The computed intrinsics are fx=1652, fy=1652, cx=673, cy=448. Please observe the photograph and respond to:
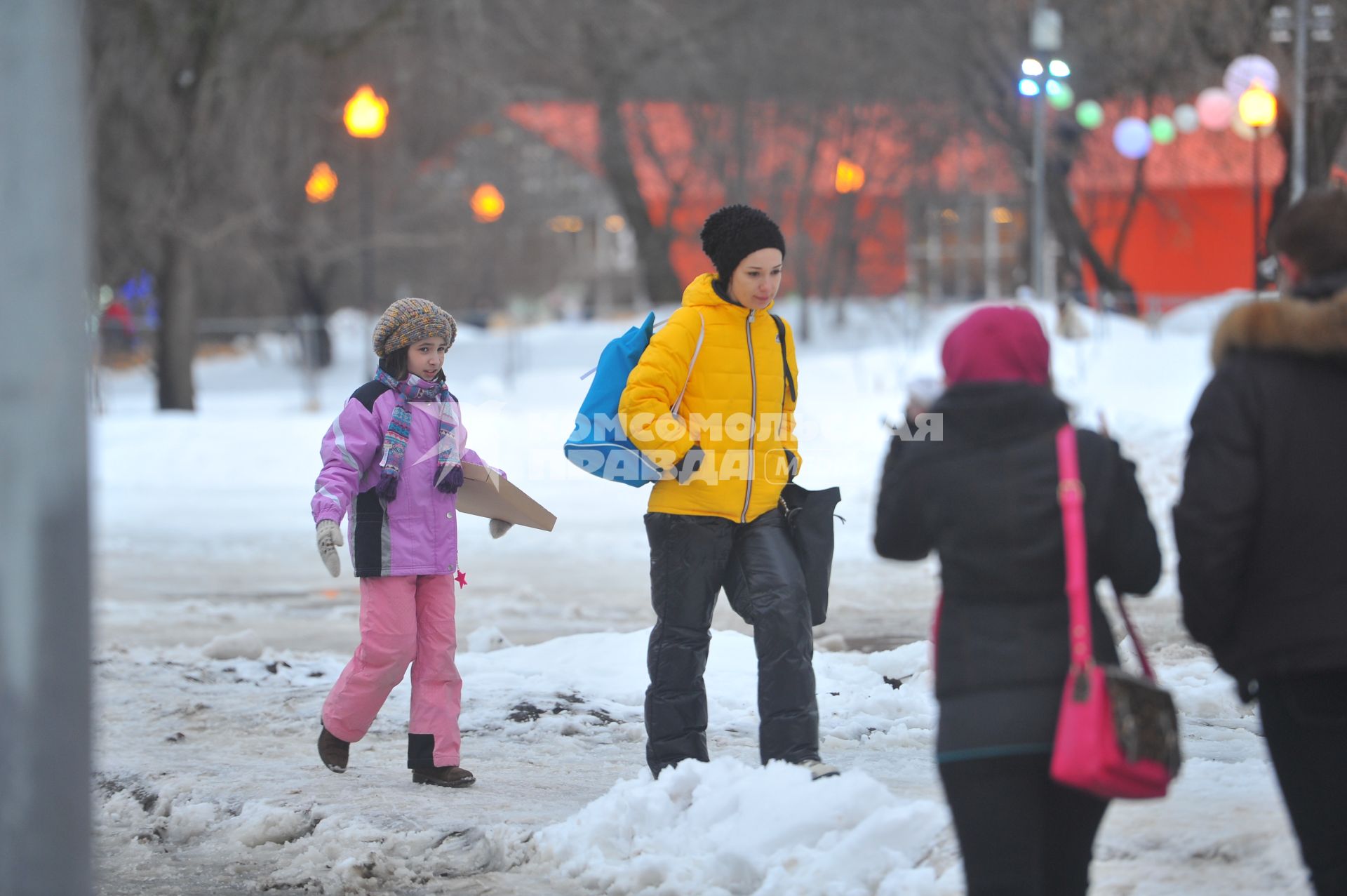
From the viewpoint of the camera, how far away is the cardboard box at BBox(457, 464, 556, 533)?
232 inches

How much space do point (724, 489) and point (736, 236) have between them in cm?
77

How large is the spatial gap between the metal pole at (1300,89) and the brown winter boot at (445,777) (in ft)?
49.3

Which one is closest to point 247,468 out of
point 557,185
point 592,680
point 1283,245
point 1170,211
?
point 592,680

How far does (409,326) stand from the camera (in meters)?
5.64

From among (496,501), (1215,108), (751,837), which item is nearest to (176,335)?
(1215,108)

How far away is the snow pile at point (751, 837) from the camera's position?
4188mm

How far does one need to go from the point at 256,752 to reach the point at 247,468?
11.9m

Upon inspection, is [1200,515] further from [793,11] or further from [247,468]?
[793,11]

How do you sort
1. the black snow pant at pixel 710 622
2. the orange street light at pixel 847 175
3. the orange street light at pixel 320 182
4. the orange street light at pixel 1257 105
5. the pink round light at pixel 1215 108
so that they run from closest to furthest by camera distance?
the black snow pant at pixel 710 622, the orange street light at pixel 1257 105, the pink round light at pixel 1215 108, the orange street light at pixel 320 182, the orange street light at pixel 847 175

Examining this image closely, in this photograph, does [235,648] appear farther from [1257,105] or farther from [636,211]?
[636,211]

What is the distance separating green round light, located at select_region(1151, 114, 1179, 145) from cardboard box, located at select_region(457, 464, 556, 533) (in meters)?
20.9

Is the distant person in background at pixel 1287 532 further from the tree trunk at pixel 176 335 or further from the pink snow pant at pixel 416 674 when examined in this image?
the tree trunk at pixel 176 335

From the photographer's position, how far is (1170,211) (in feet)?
117

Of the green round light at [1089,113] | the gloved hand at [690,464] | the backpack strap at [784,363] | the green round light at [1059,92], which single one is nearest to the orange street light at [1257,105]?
the green round light at [1059,92]
